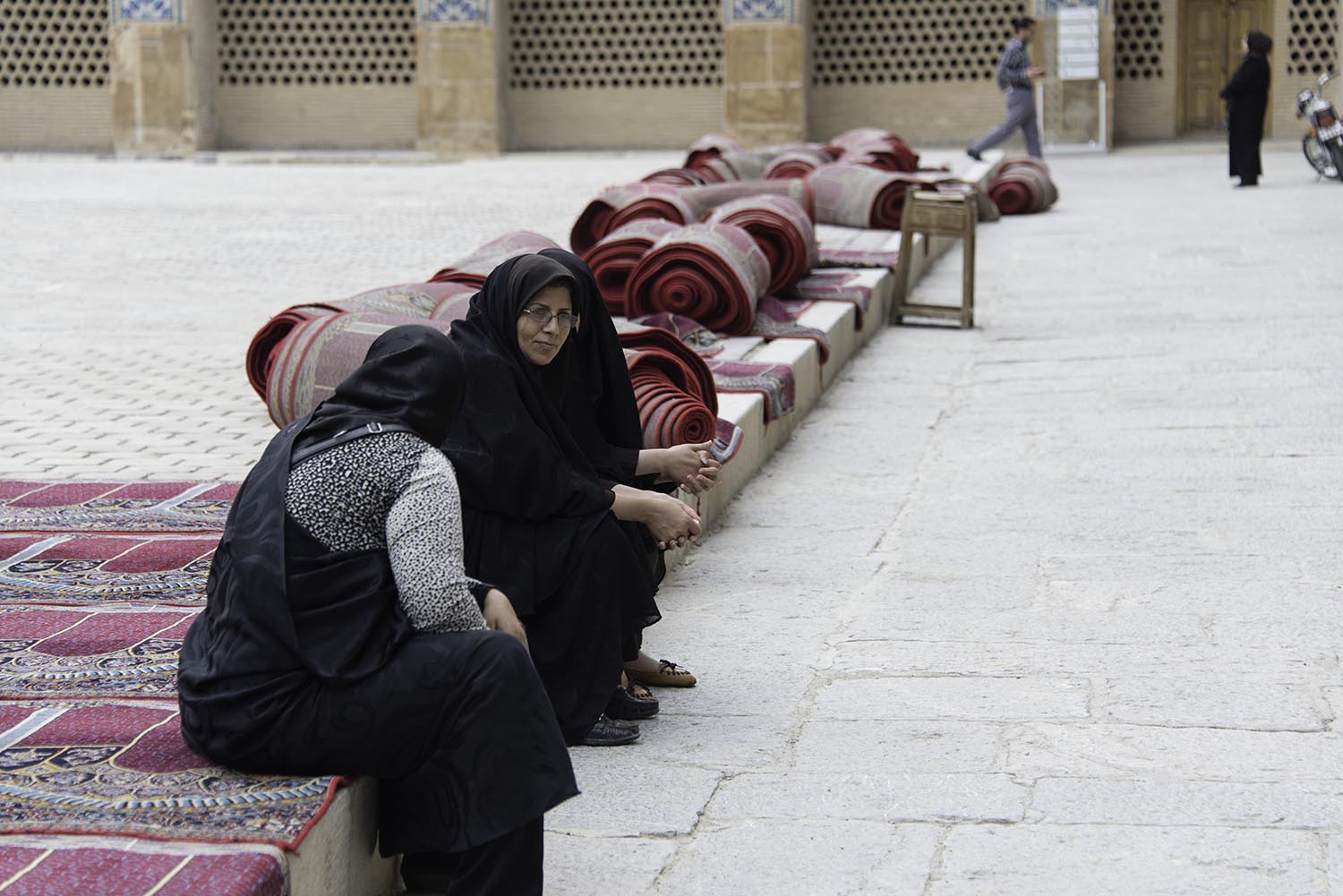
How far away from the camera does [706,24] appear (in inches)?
874

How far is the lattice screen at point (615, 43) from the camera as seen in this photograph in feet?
72.7

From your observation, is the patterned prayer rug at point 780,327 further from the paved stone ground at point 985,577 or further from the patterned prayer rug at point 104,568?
the patterned prayer rug at point 104,568

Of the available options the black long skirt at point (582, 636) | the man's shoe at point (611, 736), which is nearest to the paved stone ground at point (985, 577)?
the man's shoe at point (611, 736)

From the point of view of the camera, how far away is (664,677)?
152 inches

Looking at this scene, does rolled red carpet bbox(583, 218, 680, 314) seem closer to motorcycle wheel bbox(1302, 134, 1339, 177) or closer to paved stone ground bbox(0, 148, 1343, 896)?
paved stone ground bbox(0, 148, 1343, 896)

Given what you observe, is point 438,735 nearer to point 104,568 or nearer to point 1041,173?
point 104,568

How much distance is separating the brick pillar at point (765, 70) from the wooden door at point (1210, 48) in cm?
449

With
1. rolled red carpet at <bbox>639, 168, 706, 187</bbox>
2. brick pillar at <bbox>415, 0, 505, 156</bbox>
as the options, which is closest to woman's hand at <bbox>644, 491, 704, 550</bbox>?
rolled red carpet at <bbox>639, 168, 706, 187</bbox>

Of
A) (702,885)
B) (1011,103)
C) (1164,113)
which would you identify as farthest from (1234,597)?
(1164,113)

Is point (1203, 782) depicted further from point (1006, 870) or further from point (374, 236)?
point (374, 236)

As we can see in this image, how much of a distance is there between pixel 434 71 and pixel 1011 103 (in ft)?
25.4

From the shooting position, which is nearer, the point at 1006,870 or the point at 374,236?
the point at 1006,870

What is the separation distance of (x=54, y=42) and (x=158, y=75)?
2034 millimetres

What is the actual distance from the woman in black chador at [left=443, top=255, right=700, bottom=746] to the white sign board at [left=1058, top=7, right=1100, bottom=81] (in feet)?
58.1
